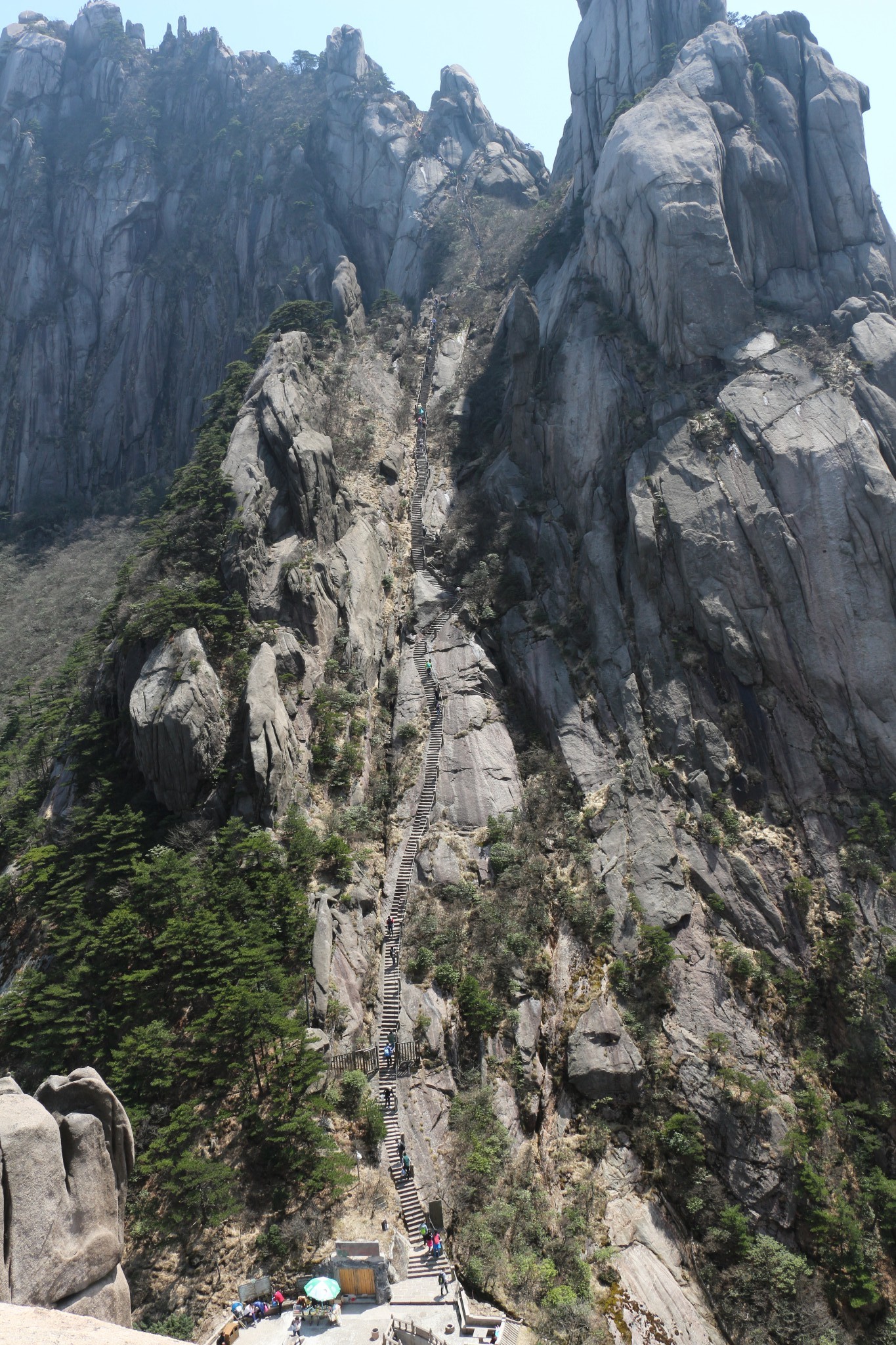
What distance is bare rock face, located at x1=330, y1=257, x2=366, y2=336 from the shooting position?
185ft

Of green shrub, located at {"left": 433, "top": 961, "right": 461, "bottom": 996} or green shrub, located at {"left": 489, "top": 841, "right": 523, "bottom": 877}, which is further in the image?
green shrub, located at {"left": 489, "top": 841, "right": 523, "bottom": 877}

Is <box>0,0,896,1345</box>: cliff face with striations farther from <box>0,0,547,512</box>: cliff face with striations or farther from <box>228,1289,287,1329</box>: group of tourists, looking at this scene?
<box>0,0,547,512</box>: cliff face with striations

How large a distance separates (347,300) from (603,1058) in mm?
56998

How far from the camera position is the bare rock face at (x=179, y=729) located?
27.0m

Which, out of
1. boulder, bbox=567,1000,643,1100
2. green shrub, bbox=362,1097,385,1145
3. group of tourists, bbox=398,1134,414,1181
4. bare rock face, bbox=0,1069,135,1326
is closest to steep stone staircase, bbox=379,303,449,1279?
group of tourists, bbox=398,1134,414,1181

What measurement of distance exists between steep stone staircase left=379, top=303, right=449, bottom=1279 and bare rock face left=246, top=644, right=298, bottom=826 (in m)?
5.96

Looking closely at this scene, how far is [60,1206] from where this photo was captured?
1013 centimetres

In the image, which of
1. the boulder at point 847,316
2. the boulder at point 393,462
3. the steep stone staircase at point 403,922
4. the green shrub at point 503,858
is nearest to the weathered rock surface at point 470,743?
the steep stone staircase at point 403,922

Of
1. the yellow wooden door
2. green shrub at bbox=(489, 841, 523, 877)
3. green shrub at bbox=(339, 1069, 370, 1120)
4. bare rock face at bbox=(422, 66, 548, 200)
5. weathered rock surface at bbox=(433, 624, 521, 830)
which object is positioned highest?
bare rock face at bbox=(422, 66, 548, 200)

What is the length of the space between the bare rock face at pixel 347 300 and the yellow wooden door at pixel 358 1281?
56877 millimetres

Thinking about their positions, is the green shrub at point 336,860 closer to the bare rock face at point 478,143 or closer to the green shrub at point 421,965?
the green shrub at point 421,965

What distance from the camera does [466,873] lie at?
2889 centimetres

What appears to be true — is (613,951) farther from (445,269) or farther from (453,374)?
(445,269)

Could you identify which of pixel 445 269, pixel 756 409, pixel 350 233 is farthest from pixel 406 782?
pixel 350 233
